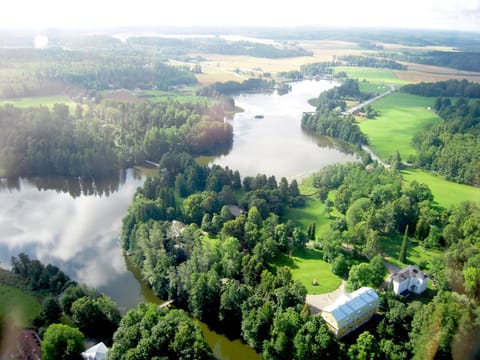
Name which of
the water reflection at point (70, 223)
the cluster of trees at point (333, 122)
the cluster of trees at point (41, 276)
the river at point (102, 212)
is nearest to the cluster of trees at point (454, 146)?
the cluster of trees at point (333, 122)

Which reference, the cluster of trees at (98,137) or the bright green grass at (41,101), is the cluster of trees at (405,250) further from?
the bright green grass at (41,101)

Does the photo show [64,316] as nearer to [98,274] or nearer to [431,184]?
[98,274]

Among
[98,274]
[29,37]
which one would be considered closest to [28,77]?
[29,37]

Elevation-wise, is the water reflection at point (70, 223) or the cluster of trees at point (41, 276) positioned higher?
the cluster of trees at point (41, 276)

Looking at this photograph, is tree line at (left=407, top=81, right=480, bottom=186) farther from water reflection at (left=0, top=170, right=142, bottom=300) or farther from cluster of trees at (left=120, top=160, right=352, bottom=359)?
water reflection at (left=0, top=170, right=142, bottom=300)

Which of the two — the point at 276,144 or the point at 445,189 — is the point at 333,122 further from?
the point at 445,189

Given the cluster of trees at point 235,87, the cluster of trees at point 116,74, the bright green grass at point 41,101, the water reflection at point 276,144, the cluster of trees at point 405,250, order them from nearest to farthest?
1. the cluster of trees at point 405,250
2. the water reflection at point 276,144
3. the bright green grass at point 41,101
4. the cluster of trees at point 116,74
5. the cluster of trees at point 235,87

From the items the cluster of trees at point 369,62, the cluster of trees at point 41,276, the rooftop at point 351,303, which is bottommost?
the cluster of trees at point 41,276
